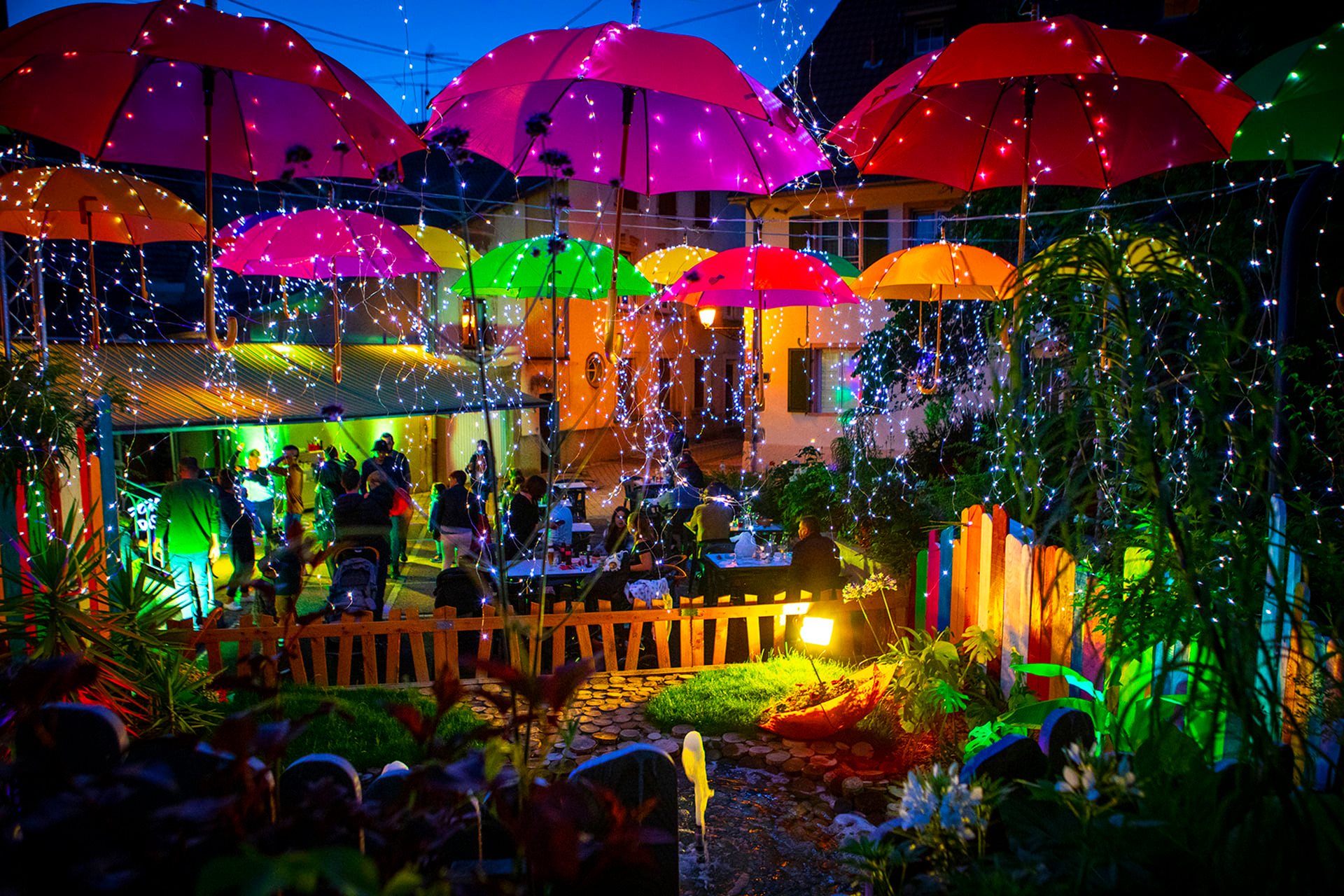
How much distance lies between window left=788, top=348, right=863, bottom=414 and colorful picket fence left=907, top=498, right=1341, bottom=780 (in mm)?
10765

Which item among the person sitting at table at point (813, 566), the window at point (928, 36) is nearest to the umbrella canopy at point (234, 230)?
the person sitting at table at point (813, 566)

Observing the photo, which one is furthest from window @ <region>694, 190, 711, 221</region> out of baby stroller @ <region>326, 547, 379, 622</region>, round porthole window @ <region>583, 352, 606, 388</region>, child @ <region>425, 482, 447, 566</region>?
baby stroller @ <region>326, 547, 379, 622</region>

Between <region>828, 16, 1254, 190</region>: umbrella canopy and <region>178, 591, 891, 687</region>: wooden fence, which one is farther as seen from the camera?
<region>178, 591, 891, 687</region>: wooden fence

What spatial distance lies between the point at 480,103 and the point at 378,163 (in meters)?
0.74

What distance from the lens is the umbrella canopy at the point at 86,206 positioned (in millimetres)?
4914

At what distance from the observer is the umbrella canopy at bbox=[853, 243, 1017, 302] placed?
6809mm

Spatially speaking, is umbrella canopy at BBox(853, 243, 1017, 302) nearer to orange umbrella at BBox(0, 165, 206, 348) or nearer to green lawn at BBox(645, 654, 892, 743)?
green lawn at BBox(645, 654, 892, 743)

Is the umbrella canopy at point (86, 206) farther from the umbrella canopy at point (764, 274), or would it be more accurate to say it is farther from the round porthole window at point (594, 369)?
the round porthole window at point (594, 369)

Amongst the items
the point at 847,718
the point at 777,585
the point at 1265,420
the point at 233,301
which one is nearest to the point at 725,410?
the point at 233,301

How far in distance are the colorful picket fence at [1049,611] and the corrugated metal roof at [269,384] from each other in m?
5.84

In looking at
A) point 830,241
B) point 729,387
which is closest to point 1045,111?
point 830,241

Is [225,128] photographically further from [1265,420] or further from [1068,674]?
[1068,674]

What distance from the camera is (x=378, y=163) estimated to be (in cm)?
440

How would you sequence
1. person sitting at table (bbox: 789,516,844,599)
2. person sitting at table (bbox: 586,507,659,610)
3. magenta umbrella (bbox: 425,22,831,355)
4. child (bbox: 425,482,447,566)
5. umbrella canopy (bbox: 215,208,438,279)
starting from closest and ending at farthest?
magenta umbrella (bbox: 425,22,831,355) → umbrella canopy (bbox: 215,208,438,279) → person sitting at table (bbox: 789,516,844,599) → person sitting at table (bbox: 586,507,659,610) → child (bbox: 425,482,447,566)
